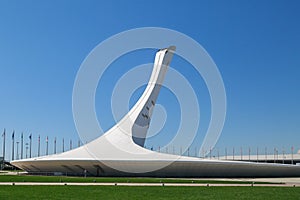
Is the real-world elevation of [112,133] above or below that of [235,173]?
above

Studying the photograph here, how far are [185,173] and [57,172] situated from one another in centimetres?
1016

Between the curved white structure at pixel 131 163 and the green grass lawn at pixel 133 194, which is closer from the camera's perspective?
the green grass lawn at pixel 133 194

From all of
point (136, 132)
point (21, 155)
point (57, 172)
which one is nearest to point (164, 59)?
point (136, 132)

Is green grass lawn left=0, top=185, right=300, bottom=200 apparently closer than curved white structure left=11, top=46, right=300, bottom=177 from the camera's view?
Yes

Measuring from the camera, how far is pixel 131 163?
31.1m

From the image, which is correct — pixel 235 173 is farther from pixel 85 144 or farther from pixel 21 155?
pixel 21 155

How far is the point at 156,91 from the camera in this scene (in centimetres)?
4162

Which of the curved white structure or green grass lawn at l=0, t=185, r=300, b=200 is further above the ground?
the curved white structure

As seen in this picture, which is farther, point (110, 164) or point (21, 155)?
point (21, 155)

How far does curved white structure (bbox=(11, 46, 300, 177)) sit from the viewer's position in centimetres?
3111

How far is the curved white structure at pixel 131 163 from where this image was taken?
31.1m

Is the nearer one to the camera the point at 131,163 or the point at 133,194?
the point at 133,194

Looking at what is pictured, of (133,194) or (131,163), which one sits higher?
(131,163)

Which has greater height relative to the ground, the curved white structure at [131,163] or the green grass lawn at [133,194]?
the curved white structure at [131,163]
